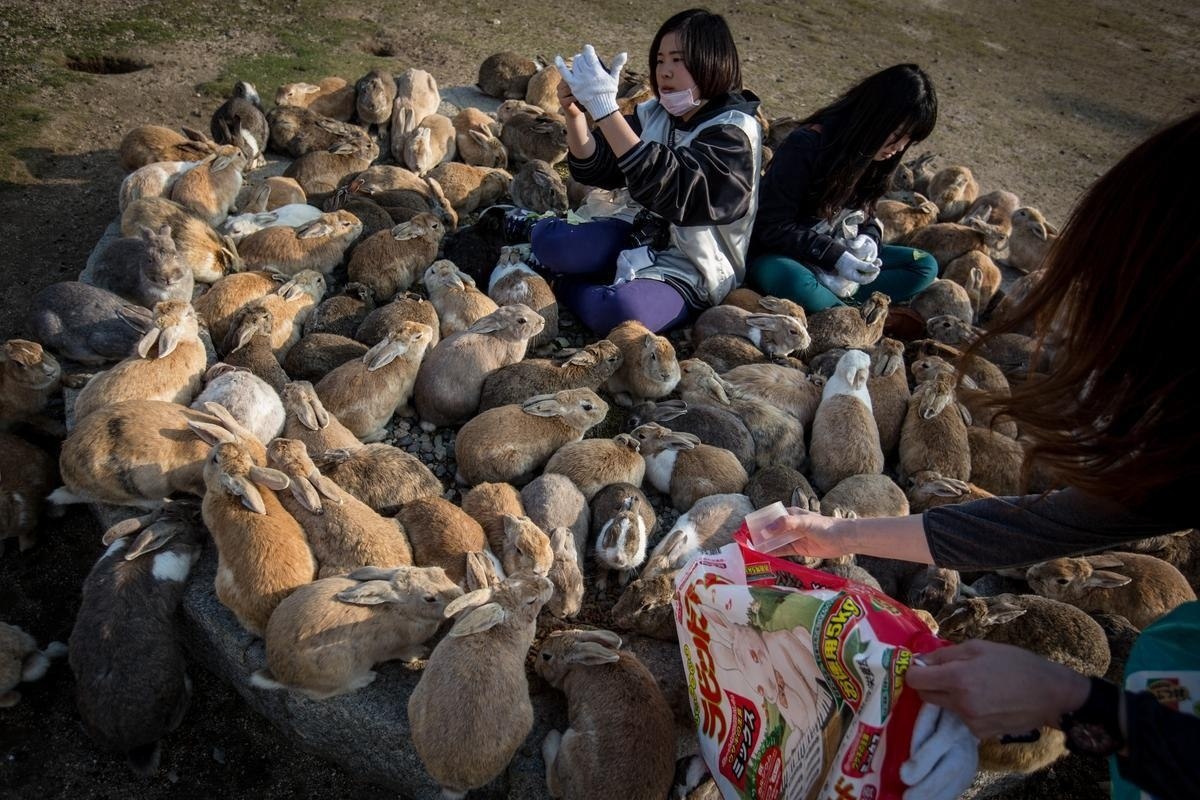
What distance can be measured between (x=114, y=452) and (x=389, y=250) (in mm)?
2184

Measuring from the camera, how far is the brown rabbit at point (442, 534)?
127 inches

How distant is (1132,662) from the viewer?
192 centimetres

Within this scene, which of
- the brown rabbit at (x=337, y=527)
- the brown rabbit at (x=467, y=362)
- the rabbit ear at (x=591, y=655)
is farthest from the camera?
the brown rabbit at (x=467, y=362)

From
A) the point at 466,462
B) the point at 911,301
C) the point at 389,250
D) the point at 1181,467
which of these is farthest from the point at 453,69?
the point at 1181,467

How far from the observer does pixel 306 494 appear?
319 centimetres

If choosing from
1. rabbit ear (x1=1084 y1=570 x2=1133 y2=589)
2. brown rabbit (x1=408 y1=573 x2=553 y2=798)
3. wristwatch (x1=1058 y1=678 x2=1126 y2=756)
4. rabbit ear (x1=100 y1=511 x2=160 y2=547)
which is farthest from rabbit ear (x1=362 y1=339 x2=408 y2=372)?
rabbit ear (x1=1084 y1=570 x2=1133 y2=589)

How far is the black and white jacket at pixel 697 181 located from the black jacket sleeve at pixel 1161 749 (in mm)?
3142

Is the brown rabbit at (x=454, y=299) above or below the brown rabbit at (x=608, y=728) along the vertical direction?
above

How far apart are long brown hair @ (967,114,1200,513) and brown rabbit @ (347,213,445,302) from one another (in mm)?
3958

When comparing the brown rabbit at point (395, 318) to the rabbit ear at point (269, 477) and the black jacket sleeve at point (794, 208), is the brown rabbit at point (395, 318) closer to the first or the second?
the rabbit ear at point (269, 477)

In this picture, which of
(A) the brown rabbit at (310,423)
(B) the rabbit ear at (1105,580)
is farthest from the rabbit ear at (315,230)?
(B) the rabbit ear at (1105,580)

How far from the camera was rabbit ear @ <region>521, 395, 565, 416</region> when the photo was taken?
3.97 metres

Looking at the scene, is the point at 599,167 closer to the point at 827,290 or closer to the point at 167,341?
the point at 827,290

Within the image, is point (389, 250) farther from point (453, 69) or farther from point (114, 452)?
point (453, 69)
